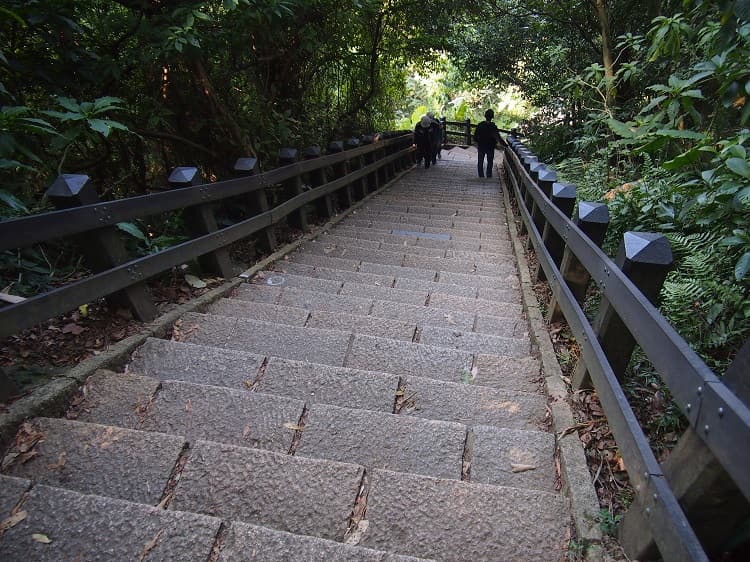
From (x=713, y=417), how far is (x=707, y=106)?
19.0ft

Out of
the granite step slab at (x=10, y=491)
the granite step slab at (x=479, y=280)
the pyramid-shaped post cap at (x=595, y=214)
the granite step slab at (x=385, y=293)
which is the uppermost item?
the pyramid-shaped post cap at (x=595, y=214)

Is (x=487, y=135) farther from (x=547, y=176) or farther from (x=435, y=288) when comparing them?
(x=435, y=288)

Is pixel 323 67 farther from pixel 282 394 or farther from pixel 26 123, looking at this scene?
pixel 282 394

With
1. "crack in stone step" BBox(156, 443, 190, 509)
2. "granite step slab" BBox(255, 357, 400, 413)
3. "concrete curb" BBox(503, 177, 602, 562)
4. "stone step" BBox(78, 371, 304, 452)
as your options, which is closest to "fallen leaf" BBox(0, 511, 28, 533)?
"crack in stone step" BBox(156, 443, 190, 509)

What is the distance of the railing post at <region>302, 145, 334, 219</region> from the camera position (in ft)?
17.6

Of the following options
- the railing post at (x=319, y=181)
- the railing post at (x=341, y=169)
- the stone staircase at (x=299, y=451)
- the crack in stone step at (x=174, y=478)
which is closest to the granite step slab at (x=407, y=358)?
the stone staircase at (x=299, y=451)

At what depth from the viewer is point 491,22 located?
11422mm

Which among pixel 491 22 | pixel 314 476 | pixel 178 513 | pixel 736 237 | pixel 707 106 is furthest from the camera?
pixel 491 22

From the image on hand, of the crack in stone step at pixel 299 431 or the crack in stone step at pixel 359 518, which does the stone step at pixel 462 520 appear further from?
the crack in stone step at pixel 299 431

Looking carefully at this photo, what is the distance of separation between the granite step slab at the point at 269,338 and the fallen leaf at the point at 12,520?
1.29 meters

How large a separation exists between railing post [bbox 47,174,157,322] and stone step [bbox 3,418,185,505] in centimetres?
94

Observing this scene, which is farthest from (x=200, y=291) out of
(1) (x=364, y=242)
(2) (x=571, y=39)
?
(2) (x=571, y=39)

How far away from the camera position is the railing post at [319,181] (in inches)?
211

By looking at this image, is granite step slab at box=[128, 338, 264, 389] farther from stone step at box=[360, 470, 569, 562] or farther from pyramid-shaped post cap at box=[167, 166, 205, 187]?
pyramid-shaped post cap at box=[167, 166, 205, 187]
